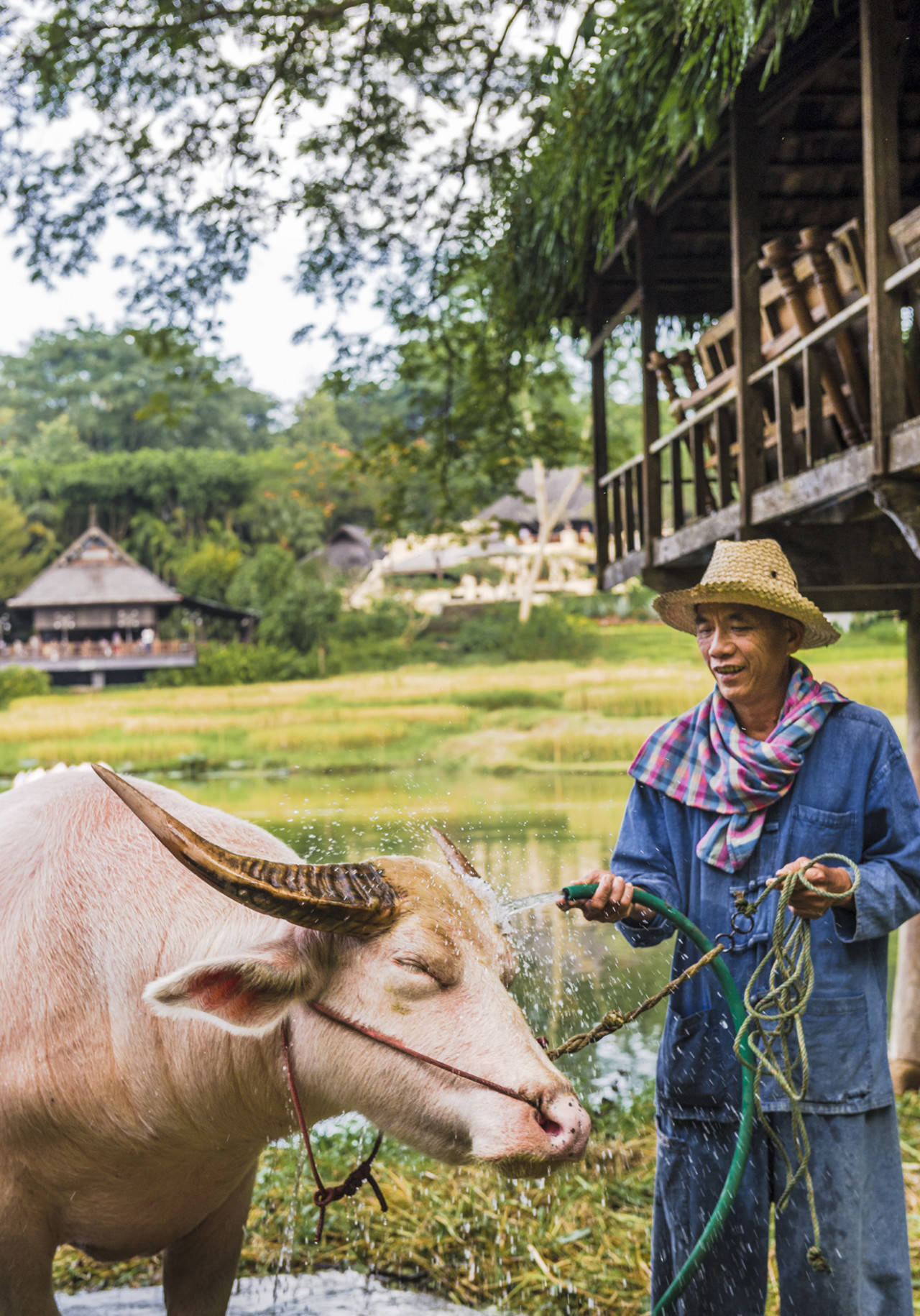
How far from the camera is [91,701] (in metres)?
24.0

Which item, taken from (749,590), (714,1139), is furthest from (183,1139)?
(749,590)

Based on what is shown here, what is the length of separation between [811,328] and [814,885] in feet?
11.8

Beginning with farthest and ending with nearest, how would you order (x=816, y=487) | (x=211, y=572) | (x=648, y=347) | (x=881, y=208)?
(x=211, y=572)
(x=648, y=347)
(x=816, y=487)
(x=881, y=208)

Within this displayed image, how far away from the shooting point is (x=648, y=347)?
22.6ft

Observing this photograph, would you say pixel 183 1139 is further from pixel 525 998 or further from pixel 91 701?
pixel 91 701

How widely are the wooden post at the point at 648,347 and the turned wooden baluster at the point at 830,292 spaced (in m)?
1.70

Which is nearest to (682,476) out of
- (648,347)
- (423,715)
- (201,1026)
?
(648,347)

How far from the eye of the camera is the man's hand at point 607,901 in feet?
7.48

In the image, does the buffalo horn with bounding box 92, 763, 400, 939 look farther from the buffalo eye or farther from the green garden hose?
the green garden hose

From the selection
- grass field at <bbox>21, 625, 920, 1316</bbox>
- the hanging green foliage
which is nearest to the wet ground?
the hanging green foliage

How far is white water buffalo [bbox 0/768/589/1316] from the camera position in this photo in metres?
1.91

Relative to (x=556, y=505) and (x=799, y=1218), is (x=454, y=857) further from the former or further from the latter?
(x=556, y=505)

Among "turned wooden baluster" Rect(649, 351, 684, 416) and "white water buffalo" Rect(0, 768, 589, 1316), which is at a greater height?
"turned wooden baluster" Rect(649, 351, 684, 416)

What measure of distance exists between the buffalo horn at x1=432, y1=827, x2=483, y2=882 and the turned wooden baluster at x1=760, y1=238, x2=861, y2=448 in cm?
330
